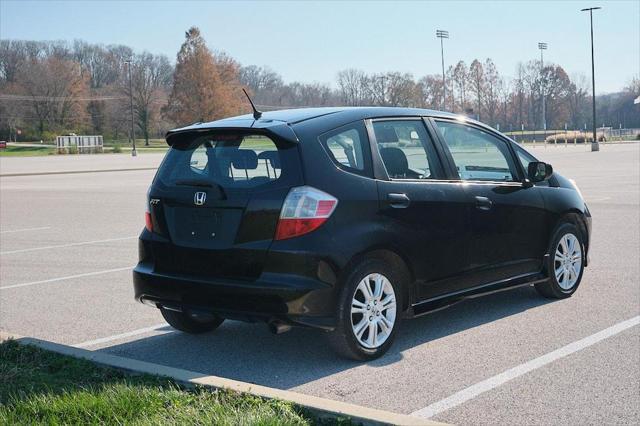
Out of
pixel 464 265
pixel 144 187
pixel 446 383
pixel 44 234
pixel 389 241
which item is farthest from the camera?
pixel 144 187

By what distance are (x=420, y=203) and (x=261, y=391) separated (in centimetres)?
211

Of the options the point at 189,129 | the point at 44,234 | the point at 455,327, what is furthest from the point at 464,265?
the point at 44,234

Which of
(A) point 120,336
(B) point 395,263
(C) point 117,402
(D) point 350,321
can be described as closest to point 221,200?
(D) point 350,321

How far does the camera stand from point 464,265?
638 centimetres

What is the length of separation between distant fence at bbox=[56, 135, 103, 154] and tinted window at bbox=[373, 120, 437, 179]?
8354cm

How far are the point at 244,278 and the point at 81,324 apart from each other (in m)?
2.31

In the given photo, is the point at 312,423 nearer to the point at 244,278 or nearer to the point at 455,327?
the point at 244,278

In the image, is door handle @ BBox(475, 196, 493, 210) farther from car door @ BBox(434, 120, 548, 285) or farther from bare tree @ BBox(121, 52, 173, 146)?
bare tree @ BBox(121, 52, 173, 146)

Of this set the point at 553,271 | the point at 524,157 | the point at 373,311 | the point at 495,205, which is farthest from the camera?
the point at 524,157

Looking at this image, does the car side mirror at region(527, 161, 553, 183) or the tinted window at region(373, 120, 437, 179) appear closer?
the tinted window at region(373, 120, 437, 179)

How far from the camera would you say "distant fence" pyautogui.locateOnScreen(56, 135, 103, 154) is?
86.8 metres

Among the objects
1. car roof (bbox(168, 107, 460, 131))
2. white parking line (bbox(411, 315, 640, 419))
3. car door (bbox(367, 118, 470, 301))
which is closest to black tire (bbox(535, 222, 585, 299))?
white parking line (bbox(411, 315, 640, 419))

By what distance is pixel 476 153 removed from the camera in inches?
275

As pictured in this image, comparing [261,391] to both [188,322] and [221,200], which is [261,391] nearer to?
[221,200]
